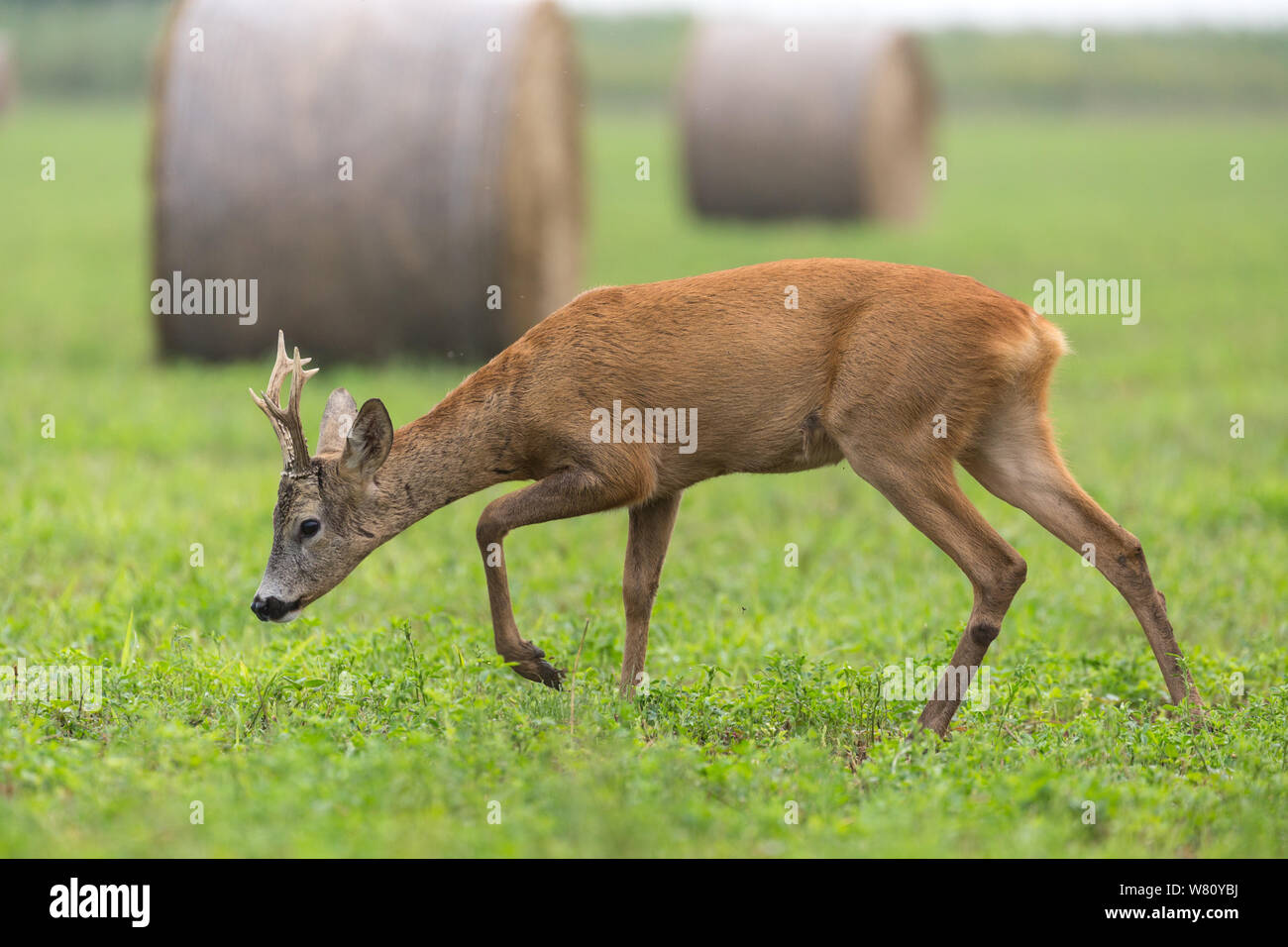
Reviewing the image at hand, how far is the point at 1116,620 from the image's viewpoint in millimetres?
6766

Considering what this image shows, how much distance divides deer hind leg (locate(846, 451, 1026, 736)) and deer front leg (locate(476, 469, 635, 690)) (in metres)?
0.87

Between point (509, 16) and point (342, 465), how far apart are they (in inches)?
254

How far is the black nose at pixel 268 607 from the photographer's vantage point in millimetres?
5352

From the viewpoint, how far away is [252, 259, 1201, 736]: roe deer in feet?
17.5

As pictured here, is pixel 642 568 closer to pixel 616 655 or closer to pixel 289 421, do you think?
pixel 616 655

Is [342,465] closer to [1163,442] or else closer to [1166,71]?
[1163,442]

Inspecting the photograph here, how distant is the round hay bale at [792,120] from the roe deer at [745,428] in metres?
15.9

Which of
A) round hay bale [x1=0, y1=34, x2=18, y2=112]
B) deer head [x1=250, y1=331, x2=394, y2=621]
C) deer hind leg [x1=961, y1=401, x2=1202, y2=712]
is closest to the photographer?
deer head [x1=250, y1=331, x2=394, y2=621]

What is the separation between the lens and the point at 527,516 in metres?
5.36

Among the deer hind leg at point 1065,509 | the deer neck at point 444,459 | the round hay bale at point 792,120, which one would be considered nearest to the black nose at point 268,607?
the deer neck at point 444,459

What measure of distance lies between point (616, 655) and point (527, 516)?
927 mm
